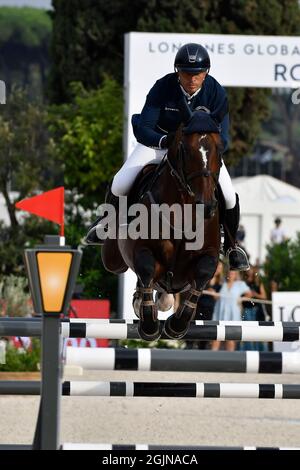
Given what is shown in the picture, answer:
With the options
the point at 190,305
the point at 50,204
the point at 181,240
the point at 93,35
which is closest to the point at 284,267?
the point at 50,204

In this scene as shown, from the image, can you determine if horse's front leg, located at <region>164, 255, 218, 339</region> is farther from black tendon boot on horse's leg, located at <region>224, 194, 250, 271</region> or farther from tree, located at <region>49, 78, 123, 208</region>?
tree, located at <region>49, 78, 123, 208</region>

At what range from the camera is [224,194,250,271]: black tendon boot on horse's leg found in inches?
264

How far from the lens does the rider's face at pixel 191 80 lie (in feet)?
20.6

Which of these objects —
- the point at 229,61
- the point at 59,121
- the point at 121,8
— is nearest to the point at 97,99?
the point at 59,121

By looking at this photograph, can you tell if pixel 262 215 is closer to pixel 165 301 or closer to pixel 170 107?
pixel 165 301

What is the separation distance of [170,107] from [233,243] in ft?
3.09

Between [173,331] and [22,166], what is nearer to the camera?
[173,331]

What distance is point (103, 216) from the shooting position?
7.23m

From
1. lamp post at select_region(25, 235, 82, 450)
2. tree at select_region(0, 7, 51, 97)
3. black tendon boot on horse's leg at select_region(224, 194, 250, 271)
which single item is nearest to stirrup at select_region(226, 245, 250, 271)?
black tendon boot on horse's leg at select_region(224, 194, 250, 271)

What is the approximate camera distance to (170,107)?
6371 millimetres

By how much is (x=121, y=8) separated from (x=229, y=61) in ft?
40.5

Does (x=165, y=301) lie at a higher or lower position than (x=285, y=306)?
lower

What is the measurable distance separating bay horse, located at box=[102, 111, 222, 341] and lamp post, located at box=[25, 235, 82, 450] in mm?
1512
